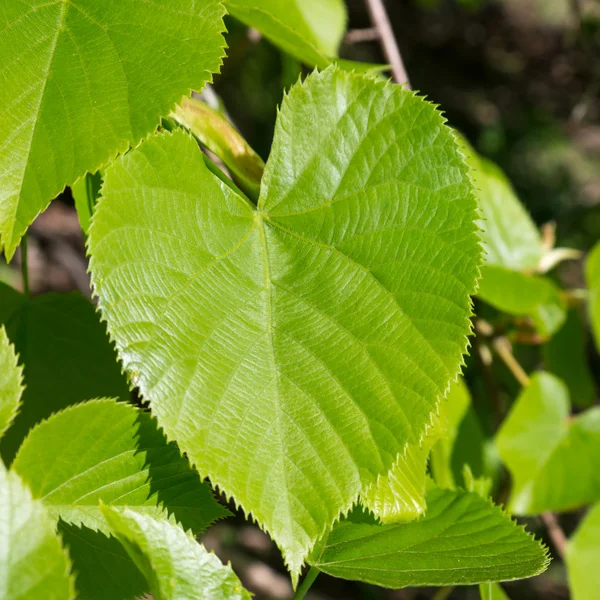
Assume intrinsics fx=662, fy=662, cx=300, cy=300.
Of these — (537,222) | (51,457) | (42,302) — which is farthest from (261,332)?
(537,222)

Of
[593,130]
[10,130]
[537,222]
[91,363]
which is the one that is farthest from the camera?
[593,130]

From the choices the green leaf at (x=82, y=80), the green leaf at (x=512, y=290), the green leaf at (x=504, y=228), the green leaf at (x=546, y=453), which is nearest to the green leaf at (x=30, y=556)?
the green leaf at (x=82, y=80)

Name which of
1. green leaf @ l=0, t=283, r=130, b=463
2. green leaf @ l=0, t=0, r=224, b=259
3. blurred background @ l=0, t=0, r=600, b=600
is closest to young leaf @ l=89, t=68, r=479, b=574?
green leaf @ l=0, t=0, r=224, b=259

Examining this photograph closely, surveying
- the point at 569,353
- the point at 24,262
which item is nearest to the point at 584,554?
the point at 569,353

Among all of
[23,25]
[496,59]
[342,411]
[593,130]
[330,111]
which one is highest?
[23,25]

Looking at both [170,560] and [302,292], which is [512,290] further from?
[170,560]

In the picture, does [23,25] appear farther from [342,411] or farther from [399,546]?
[399,546]

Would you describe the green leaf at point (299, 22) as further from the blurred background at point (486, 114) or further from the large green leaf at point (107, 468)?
the blurred background at point (486, 114)
